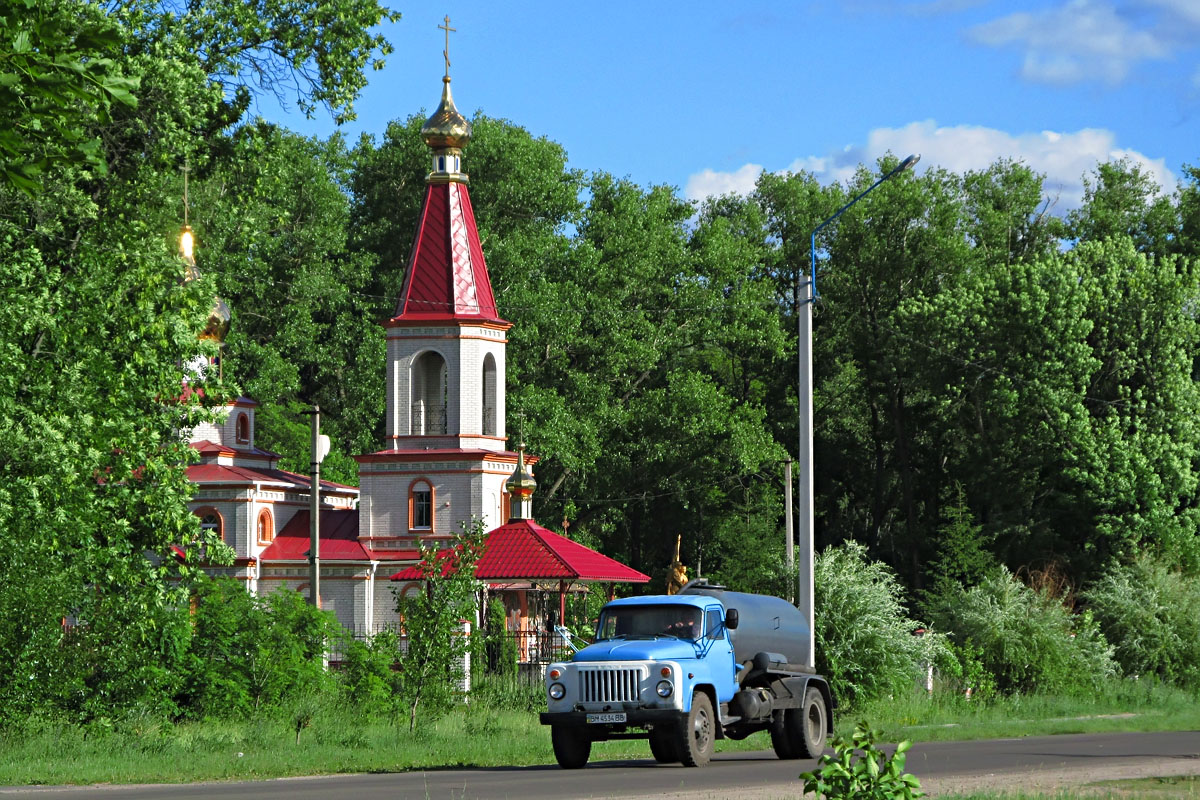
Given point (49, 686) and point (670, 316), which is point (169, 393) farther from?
point (670, 316)

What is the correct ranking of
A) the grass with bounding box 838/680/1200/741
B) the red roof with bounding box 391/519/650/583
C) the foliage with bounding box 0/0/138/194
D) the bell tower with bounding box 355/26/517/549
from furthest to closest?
the bell tower with bounding box 355/26/517/549, the red roof with bounding box 391/519/650/583, the grass with bounding box 838/680/1200/741, the foliage with bounding box 0/0/138/194

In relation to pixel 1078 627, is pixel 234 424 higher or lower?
higher

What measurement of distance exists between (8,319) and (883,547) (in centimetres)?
4984

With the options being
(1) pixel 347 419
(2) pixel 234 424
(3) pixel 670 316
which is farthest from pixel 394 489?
(3) pixel 670 316

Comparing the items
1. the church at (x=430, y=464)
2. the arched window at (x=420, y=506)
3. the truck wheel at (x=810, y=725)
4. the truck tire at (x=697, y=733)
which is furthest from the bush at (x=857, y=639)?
the arched window at (x=420, y=506)

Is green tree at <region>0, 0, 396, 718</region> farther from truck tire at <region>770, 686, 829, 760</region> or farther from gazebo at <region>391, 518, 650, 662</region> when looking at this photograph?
gazebo at <region>391, 518, 650, 662</region>

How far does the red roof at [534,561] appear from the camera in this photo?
48156 mm

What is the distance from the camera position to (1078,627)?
39.1 metres

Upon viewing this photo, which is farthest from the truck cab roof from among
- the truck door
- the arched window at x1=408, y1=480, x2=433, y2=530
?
the arched window at x1=408, y1=480, x2=433, y2=530

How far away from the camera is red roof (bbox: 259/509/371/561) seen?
5372 cm

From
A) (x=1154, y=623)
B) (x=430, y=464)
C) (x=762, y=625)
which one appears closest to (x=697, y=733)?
(x=762, y=625)

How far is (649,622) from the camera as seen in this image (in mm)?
22375

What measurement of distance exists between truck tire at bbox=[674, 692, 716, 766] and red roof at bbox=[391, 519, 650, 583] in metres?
26.1

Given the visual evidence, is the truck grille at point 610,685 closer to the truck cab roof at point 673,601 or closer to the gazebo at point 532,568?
the truck cab roof at point 673,601
